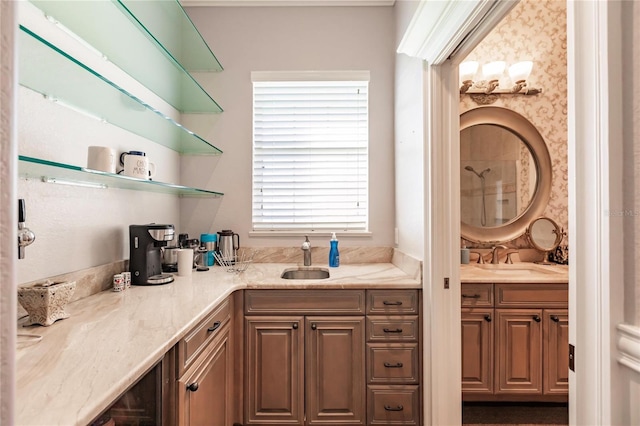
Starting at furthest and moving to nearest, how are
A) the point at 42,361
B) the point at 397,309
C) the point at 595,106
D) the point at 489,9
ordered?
the point at 397,309, the point at 489,9, the point at 42,361, the point at 595,106

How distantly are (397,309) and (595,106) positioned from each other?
4.93 ft

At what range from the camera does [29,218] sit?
122 cm

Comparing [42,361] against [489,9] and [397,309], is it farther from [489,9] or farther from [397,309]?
[489,9]

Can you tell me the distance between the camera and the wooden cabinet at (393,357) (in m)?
1.93

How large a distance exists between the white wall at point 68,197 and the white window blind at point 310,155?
95 centimetres

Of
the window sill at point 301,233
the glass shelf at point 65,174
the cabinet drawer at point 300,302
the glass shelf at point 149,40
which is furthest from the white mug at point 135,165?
the window sill at point 301,233

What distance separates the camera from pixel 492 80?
2.64 m

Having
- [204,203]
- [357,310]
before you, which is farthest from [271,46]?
[357,310]

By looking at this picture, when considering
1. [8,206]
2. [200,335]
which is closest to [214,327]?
[200,335]

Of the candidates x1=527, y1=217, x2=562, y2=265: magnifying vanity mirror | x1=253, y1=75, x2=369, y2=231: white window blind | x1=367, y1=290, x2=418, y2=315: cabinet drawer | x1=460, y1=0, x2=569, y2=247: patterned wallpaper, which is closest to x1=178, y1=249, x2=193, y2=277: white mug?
x1=253, y1=75, x2=369, y2=231: white window blind

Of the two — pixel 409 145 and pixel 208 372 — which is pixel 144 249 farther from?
pixel 409 145

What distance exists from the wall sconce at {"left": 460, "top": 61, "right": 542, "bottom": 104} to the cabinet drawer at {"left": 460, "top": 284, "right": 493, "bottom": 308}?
1579mm

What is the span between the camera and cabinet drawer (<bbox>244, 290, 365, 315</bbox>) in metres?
1.96

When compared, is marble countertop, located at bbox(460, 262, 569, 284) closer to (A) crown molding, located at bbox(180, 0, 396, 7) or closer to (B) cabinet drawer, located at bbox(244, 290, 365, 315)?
(B) cabinet drawer, located at bbox(244, 290, 365, 315)
